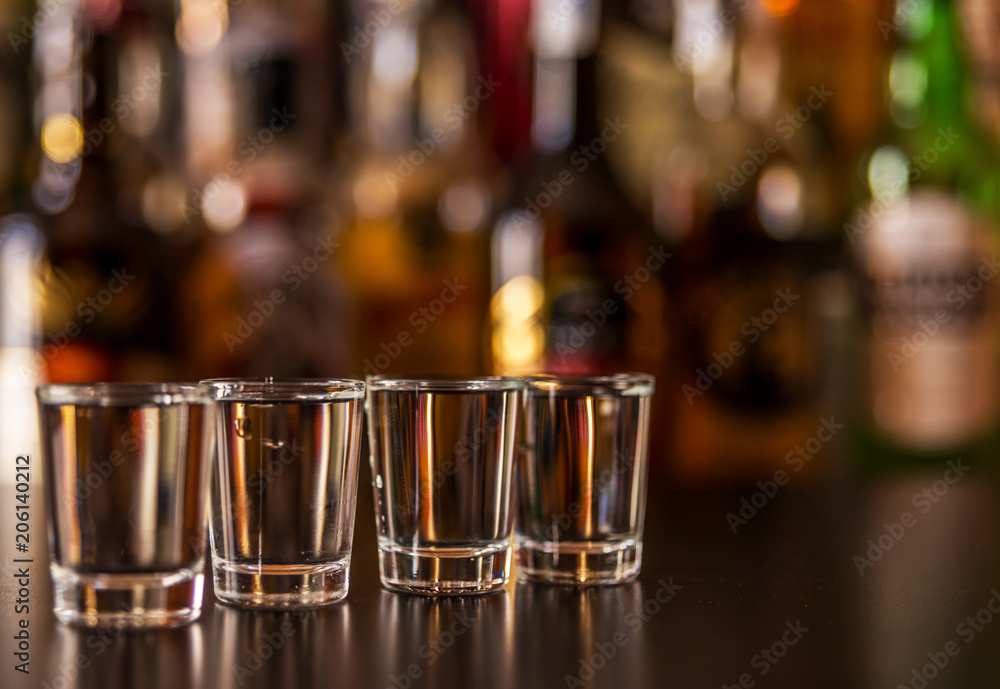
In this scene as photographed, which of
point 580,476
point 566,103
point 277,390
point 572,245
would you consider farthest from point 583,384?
point 566,103

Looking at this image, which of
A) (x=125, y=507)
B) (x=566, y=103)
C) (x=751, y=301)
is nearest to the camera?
(x=125, y=507)

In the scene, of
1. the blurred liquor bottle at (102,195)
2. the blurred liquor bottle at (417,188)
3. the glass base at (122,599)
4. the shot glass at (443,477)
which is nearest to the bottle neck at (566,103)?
the blurred liquor bottle at (417,188)

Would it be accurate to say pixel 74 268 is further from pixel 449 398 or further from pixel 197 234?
pixel 449 398

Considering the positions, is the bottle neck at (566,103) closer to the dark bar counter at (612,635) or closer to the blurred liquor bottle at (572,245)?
the blurred liquor bottle at (572,245)

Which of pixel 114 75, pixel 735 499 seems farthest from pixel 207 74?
pixel 735 499

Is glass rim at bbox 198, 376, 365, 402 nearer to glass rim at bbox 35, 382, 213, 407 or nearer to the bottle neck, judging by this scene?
glass rim at bbox 35, 382, 213, 407

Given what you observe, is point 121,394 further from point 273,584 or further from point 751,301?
point 751,301
